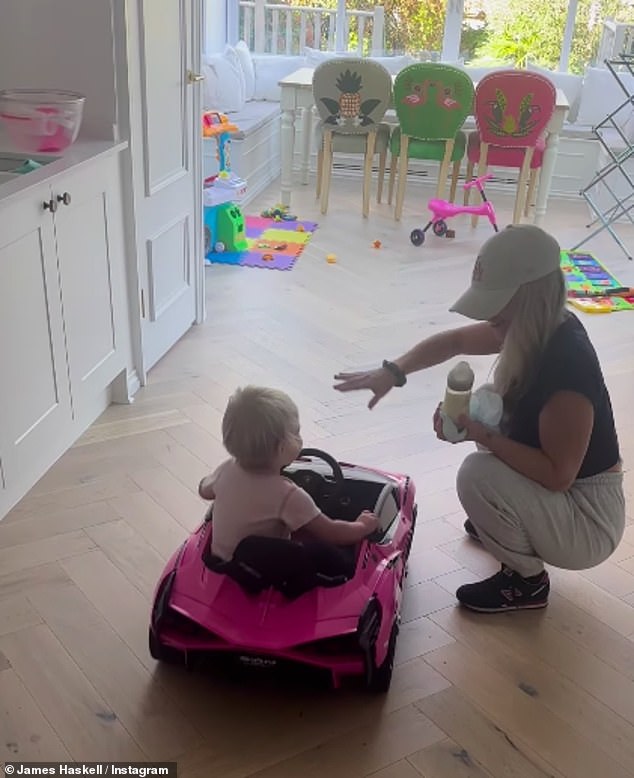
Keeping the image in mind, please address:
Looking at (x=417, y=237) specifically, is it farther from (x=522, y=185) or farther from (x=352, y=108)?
(x=352, y=108)

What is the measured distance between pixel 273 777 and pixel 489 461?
798 millimetres

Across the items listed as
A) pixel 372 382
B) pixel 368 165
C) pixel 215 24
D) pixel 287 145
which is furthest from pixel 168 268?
pixel 215 24

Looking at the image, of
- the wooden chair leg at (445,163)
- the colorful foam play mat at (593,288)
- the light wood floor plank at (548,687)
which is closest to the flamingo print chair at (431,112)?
the wooden chair leg at (445,163)

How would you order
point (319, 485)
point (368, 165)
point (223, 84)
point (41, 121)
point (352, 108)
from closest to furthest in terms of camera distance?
point (319, 485) → point (41, 121) → point (352, 108) → point (368, 165) → point (223, 84)

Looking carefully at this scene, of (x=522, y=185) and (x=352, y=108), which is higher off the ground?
(x=352, y=108)

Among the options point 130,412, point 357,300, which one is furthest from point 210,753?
point 357,300

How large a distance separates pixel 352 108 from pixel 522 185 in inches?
43.6

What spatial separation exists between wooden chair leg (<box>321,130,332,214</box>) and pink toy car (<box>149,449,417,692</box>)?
12.7 ft

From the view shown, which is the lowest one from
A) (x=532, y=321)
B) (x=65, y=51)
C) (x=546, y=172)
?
(x=546, y=172)

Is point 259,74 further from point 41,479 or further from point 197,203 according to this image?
point 41,479

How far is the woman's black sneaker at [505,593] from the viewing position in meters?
2.00

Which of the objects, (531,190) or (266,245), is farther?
(531,190)

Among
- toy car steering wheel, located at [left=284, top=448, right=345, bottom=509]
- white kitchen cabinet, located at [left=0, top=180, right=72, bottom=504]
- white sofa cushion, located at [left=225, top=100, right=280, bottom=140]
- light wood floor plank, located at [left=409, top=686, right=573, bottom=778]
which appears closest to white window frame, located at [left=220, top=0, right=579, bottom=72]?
white sofa cushion, located at [left=225, top=100, right=280, bottom=140]

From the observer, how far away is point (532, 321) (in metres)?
1.76
